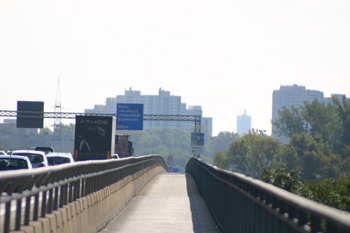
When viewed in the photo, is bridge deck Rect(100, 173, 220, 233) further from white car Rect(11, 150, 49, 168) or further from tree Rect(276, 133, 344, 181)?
tree Rect(276, 133, 344, 181)

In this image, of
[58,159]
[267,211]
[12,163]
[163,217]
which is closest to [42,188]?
[267,211]

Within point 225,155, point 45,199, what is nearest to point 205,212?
point 45,199

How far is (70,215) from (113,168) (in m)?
6.06

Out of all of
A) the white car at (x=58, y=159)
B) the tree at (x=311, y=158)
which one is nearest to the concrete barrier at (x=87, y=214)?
the white car at (x=58, y=159)

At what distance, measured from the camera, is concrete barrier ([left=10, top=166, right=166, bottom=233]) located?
6.77 metres

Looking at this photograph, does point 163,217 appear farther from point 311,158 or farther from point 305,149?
point 305,149

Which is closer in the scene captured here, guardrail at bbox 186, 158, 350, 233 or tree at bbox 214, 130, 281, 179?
guardrail at bbox 186, 158, 350, 233

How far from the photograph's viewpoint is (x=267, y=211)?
5.80 m

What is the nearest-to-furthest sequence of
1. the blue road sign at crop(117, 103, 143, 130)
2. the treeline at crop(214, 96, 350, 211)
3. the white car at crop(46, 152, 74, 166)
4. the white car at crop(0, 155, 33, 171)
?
the white car at crop(0, 155, 33, 171) → the white car at crop(46, 152, 74, 166) → the blue road sign at crop(117, 103, 143, 130) → the treeline at crop(214, 96, 350, 211)

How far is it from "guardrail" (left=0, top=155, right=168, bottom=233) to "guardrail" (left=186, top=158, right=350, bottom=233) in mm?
2455

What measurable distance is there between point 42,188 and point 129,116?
60.3 meters

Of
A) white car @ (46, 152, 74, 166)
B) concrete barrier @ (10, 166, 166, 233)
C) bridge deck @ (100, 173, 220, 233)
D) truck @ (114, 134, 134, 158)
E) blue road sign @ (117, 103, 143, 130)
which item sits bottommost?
bridge deck @ (100, 173, 220, 233)

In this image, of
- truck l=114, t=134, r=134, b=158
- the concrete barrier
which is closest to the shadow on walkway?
the concrete barrier

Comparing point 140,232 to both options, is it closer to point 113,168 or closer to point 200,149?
point 113,168
